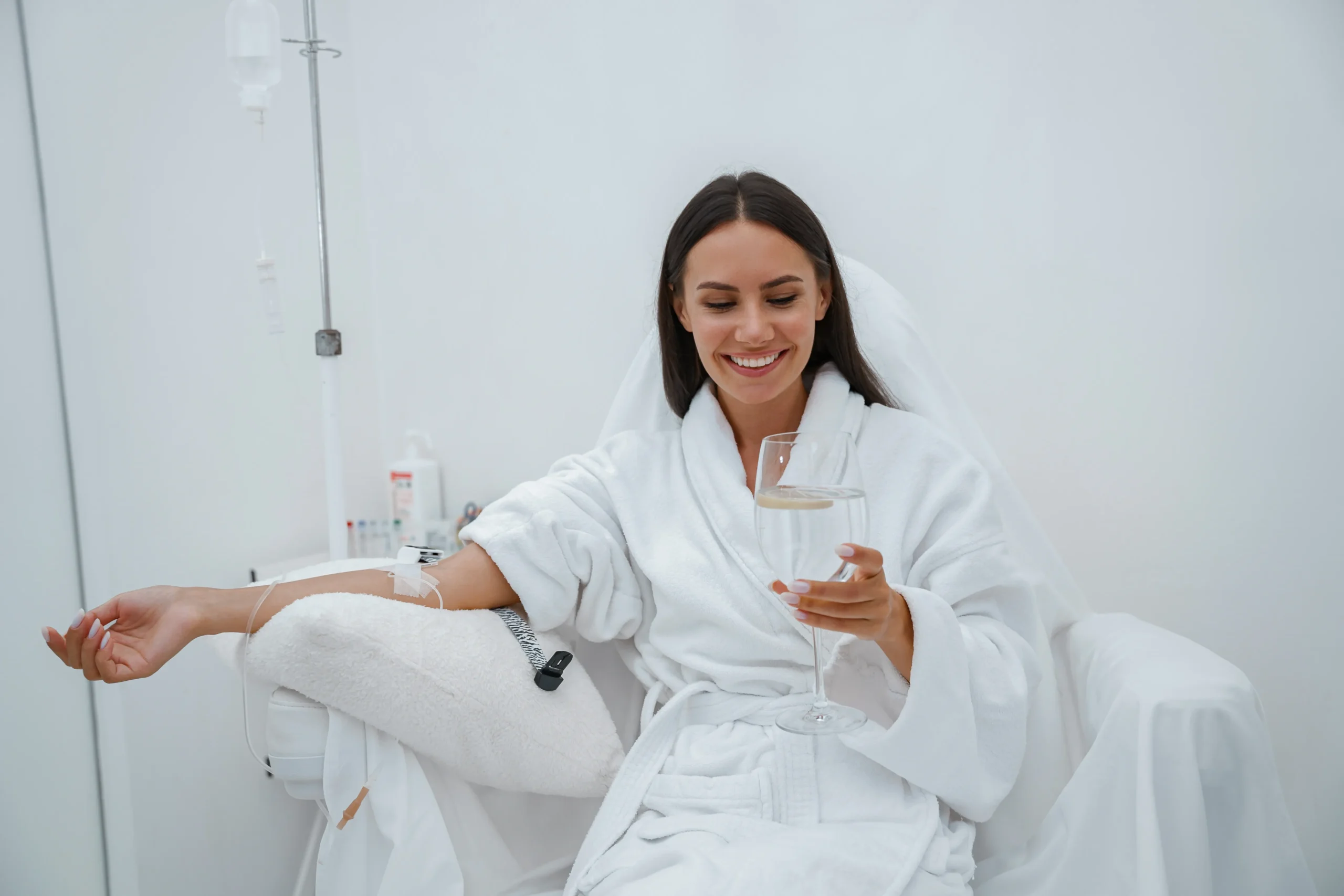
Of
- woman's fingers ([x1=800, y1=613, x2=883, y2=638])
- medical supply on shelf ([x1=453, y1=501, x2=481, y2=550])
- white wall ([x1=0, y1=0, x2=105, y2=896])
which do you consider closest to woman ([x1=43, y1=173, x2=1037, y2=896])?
woman's fingers ([x1=800, y1=613, x2=883, y2=638])

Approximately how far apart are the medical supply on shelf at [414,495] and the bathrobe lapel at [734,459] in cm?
101

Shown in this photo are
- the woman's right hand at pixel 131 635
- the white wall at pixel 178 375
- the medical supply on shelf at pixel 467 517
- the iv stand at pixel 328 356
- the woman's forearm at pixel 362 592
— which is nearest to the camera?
the woman's right hand at pixel 131 635

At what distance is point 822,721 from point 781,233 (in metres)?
0.66

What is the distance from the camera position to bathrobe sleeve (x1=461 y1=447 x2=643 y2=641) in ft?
4.19

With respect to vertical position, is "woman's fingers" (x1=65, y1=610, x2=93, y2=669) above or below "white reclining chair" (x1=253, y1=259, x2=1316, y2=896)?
above

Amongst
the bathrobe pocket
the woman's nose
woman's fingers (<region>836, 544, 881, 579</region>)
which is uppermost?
the woman's nose

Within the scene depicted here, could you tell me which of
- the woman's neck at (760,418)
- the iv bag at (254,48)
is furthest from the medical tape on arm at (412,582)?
the iv bag at (254,48)

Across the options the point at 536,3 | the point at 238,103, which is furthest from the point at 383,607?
the point at 536,3

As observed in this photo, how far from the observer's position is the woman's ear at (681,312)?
138 centimetres

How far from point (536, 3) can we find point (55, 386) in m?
1.31

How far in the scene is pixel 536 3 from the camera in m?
2.14

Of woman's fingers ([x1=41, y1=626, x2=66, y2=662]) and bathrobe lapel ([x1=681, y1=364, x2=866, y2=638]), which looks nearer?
woman's fingers ([x1=41, y1=626, x2=66, y2=662])

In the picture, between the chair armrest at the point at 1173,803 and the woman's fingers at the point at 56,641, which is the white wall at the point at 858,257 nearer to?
the woman's fingers at the point at 56,641

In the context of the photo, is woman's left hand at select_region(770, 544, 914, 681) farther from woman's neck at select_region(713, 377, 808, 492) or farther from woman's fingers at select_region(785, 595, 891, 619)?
woman's neck at select_region(713, 377, 808, 492)
